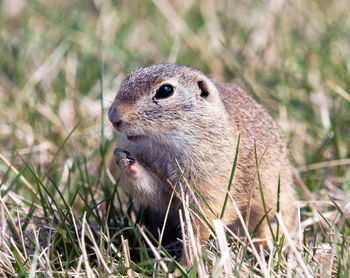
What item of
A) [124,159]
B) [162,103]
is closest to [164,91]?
[162,103]

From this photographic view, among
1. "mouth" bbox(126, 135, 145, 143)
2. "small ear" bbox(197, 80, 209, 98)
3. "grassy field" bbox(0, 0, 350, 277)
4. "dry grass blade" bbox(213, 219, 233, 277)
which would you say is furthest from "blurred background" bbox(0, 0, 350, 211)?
"dry grass blade" bbox(213, 219, 233, 277)

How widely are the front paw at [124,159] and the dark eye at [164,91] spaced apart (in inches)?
17.2

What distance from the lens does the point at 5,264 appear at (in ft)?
10.2

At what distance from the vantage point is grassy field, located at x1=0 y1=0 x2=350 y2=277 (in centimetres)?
346

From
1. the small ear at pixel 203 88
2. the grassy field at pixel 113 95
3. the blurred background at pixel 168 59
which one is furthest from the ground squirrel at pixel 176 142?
the blurred background at pixel 168 59

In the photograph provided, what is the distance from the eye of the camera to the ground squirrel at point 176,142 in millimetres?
3336

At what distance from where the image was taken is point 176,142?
3.41m

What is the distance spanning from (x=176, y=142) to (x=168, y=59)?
10.1ft

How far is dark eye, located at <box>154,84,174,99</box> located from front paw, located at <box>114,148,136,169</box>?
44cm

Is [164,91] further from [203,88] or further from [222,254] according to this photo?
[222,254]

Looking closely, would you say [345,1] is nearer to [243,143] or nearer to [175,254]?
[243,143]

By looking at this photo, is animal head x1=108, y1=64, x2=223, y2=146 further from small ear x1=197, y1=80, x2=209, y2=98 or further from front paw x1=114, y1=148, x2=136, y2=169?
front paw x1=114, y1=148, x2=136, y2=169

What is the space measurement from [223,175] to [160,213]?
56 cm

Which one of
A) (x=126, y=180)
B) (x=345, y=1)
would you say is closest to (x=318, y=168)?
(x=126, y=180)
